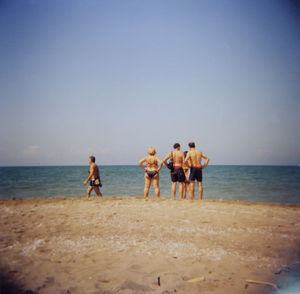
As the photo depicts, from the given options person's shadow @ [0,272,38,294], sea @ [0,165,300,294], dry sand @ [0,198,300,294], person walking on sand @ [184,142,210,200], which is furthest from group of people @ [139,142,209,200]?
person's shadow @ [0,272,38,294]

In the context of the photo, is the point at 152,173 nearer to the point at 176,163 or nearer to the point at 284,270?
the point at 176,163

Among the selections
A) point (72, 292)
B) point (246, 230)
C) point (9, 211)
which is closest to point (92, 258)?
point (72, 292)

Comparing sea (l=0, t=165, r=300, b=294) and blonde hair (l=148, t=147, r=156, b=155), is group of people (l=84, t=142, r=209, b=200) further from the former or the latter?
sea (l=0, t=165, r=300, b=294)

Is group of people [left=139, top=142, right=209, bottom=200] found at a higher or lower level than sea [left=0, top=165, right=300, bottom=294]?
higher

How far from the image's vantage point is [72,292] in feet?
7.45

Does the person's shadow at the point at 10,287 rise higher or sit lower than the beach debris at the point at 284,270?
higher

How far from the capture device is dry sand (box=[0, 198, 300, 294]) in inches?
96.2

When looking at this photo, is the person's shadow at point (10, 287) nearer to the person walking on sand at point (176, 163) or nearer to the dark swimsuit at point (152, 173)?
the dark swimsuit at point (152, 173)

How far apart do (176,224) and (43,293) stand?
281 centimetres

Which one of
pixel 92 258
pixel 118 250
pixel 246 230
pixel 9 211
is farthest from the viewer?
pixel 9 211

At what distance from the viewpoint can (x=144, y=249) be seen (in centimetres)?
334

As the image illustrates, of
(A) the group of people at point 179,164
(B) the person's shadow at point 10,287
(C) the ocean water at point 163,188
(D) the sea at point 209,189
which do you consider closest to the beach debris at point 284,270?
(D) the sea at point 209,189

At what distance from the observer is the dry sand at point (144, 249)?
8.02 ft

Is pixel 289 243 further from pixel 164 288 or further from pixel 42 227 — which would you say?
pixel 42 227
